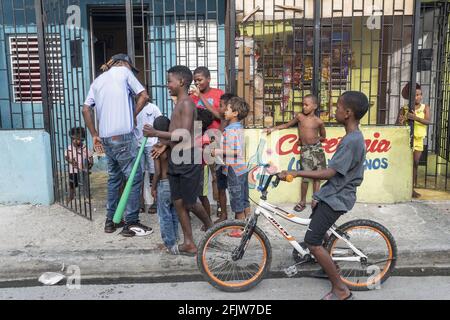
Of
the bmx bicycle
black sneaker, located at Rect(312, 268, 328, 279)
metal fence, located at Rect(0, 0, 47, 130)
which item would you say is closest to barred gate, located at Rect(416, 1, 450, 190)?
the bmx bicycle

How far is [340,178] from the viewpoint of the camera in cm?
362

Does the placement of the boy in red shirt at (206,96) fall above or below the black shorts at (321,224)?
above

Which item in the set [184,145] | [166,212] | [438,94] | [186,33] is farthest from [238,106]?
[438,94]

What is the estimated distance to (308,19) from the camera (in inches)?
247

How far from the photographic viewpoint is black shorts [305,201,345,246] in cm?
363

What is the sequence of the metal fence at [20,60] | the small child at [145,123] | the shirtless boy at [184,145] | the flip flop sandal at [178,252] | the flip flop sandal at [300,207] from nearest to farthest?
the shirtless boy at [184,145] → the flip flop sandal at [178,252] → the small child at [145,123] → the flip flop sandal at [300,207] → the metal fence at [20,60]

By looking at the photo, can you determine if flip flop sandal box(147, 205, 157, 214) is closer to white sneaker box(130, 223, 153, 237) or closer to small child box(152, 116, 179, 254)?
white sneaker box(130, 223, 153, 237)

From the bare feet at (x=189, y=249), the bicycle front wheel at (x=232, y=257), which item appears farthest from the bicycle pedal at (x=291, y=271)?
the bare feet at (x=189, y=249)

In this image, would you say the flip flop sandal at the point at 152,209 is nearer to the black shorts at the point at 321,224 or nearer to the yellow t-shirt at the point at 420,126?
the black shorts at the point at 321,224

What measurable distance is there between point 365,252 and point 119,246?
2372mm

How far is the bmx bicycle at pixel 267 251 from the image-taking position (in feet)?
12.5

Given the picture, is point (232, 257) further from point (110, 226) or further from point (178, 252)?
point (110, 226)
